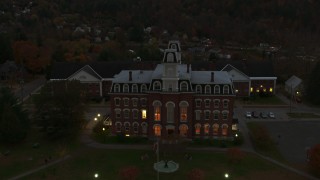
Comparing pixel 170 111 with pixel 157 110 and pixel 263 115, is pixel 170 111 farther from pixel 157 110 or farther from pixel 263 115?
pixel 263 115

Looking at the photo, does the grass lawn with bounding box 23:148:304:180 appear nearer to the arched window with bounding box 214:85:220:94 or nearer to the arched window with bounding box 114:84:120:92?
Result: the arched window with bounding box 214:85:220:94

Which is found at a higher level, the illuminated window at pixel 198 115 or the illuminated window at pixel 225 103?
the illuminated window at pixel 225 103

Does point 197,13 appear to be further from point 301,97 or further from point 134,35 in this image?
point 301,97

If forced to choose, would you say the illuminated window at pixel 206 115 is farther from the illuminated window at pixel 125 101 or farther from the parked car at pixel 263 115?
the parked car at pixel 263 115

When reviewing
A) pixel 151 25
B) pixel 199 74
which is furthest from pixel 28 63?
pixel 151 25

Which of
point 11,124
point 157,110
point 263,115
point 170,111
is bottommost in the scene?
point 263,115

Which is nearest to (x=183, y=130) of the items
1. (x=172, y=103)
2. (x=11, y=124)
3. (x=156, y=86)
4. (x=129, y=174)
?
(x=172, y=103)

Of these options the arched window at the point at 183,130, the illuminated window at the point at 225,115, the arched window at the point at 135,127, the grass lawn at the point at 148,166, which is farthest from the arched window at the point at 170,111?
the illuminated window at the point at 225,115
